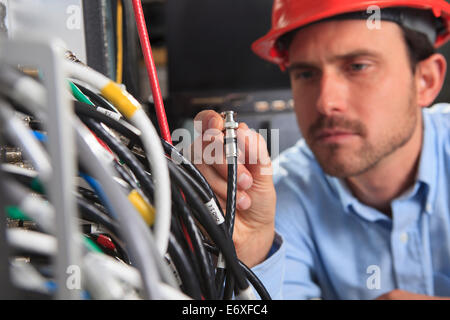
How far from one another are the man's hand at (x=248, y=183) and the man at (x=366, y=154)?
310mm

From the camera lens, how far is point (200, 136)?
1.38ft

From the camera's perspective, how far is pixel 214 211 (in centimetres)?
28

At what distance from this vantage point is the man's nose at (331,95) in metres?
0.85

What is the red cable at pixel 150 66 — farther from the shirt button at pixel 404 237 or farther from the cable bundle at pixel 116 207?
Answer: the shirt button at pixel 404 237

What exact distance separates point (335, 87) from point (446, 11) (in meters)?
0.34

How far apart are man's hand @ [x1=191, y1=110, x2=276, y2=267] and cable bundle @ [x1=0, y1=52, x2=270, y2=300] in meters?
0.10

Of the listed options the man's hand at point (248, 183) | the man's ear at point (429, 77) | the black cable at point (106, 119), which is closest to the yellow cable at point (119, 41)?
the man's hand at point (248, 183)

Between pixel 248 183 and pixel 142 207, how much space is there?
0.67 feet

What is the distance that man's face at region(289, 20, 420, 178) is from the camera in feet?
2.81

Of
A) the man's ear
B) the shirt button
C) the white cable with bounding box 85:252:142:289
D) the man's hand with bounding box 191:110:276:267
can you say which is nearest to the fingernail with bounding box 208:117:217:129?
the man's hand with bounding box 191:110:276:267

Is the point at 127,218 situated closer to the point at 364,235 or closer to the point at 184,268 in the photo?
the point at 184,268

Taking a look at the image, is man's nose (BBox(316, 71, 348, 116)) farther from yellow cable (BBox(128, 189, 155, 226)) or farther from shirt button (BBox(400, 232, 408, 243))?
yellow cable (BBox(128, 189, 155, 226))

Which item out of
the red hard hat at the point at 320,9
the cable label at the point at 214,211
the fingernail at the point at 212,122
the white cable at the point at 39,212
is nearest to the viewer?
the white cable at the point at 39,212
